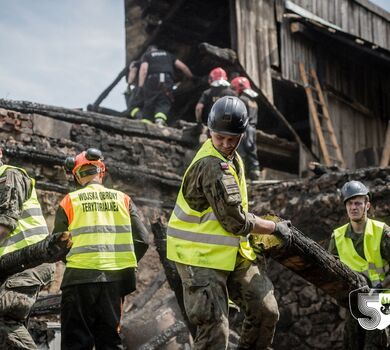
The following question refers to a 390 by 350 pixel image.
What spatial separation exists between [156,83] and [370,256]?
761 cm

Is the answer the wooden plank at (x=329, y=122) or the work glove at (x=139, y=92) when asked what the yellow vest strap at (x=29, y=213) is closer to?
the work glove at (x=139, y=92)

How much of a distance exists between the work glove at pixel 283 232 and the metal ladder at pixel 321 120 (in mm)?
9877

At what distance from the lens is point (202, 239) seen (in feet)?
16.1

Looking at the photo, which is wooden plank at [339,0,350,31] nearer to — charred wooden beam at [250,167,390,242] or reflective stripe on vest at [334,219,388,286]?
charred wooden beam at [250,167,390,242]

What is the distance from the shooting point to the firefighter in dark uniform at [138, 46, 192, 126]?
43.9 feet

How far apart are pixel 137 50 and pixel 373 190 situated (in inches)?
328

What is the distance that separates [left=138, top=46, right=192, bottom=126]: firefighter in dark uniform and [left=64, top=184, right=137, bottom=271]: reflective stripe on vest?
732 cm

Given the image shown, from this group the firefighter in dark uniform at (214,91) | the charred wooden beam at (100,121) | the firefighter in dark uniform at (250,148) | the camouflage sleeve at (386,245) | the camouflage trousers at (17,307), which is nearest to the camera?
the camouflage trousers at (17,307)

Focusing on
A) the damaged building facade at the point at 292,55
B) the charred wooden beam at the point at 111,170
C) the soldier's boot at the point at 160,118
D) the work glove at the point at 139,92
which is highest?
the damaged building facade at the point at 292,55

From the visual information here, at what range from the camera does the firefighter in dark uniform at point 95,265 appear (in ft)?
18.1

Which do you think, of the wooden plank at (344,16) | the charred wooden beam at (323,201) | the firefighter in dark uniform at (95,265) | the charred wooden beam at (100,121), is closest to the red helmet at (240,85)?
the charred wooden beam at (100,121)

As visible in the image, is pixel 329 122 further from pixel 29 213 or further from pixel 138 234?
pixel 29 213

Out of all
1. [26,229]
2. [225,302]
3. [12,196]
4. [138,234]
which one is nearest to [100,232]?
[138,234]

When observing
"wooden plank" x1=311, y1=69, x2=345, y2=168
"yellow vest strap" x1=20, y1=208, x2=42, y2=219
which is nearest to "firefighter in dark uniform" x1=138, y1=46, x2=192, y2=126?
"wooden plank" x1=311, y1=69, x2=345, y2=168
